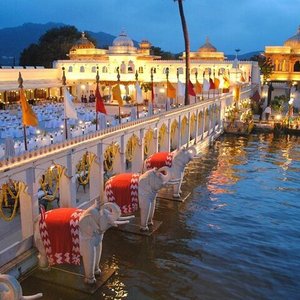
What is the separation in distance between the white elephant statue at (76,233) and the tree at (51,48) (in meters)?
63.8

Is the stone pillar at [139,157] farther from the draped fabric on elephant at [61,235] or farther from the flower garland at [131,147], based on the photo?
the draped fabric on elephant at [61,235]

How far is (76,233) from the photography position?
11477 mm

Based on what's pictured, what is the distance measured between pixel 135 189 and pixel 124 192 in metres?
0.41

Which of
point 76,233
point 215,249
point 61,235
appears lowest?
point 215,249

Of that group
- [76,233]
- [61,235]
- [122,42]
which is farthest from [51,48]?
[76,233]

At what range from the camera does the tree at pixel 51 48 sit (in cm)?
7250

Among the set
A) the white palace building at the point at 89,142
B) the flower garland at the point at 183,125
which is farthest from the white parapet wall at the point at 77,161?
the flower garland at the point at 183,125

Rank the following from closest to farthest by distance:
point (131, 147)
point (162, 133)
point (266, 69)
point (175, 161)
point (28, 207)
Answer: point (28, 207)
point (175, 161)
point (131, 147)
point (162, 133)
point (266, 69)

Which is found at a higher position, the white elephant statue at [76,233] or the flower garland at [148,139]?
the flower garland at [148,139]

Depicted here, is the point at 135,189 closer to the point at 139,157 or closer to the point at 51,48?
the point at 139,157

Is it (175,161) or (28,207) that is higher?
(175,161)

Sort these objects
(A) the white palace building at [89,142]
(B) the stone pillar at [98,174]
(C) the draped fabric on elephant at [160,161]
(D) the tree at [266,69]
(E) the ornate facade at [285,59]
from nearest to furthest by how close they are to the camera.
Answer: (A) the white palace building at [89,142]
(B) the stone pillar at [98,174]
(C) the draped fabric on elephant at [160,161]
(D) the tree at [266,69]
(E) the ornate facade at [285,59]

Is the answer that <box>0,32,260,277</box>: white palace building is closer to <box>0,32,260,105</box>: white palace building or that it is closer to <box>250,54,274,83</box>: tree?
<box>0,32,260,105</box>: white palace building

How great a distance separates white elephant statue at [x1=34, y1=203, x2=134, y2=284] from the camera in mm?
11227
